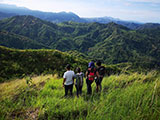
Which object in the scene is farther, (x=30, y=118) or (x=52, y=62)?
(x=52, y=62)

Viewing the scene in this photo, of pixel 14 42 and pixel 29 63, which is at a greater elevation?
pixel 29 63

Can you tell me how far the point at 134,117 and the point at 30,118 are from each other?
2.20m

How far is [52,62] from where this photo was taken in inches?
1158

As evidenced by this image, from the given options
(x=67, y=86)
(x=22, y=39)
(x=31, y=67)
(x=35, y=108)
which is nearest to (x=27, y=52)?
(x=31, y=67)

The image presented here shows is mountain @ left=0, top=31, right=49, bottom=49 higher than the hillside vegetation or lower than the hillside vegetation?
lower

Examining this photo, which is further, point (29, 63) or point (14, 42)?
point (14, 42)

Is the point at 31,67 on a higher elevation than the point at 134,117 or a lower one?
lower

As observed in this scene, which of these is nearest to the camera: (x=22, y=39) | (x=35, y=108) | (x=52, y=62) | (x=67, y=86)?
(x=35, y=108)

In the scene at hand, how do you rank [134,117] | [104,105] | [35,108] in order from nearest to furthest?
1. [134,117]
2. [104,105]
3. [35,108]

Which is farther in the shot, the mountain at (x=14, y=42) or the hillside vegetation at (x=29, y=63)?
the mountain at (x=14, y=42)

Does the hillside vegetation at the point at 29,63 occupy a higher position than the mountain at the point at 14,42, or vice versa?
the hillside vegetation at the point at 29,63

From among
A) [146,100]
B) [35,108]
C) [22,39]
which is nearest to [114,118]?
[146,100]

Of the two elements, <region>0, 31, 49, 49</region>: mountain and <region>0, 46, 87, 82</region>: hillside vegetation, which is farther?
<region>0, 31, 49, 49</region>: mountain

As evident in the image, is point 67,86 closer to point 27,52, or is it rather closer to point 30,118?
point 30,118
